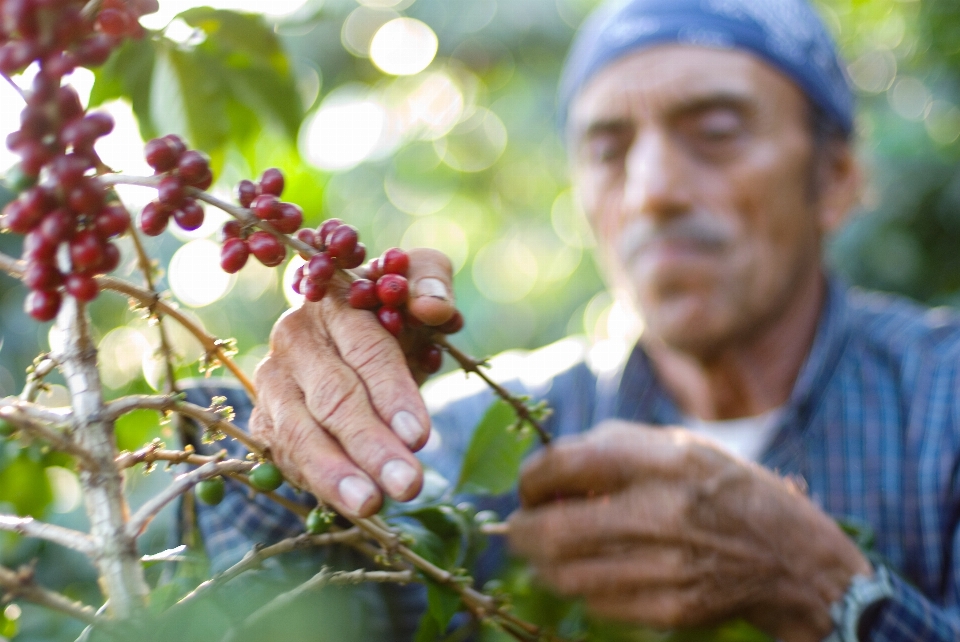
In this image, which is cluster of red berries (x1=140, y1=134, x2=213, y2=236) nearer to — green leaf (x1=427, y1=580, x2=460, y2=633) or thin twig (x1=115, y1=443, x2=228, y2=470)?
thin twig (x1=115, y1=443, x2=228, y2=470)

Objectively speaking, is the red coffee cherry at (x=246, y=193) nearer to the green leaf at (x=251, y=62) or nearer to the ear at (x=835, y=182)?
the green leaf at (x=251, y=62)

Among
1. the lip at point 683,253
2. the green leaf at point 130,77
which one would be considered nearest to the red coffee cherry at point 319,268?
the green leaf at point 130,77

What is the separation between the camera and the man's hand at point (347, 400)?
45cm

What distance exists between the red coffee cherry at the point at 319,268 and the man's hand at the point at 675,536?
1.38ft

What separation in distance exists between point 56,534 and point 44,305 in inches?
5.1

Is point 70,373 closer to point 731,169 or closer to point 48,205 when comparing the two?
point 48,205

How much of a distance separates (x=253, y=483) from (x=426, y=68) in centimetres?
405

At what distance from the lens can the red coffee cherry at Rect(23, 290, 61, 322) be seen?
1.33 ft

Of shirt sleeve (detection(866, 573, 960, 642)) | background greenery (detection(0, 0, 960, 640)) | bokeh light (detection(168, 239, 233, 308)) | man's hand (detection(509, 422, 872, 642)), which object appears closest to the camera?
background greenery (detection(0, 0, 960, 640))

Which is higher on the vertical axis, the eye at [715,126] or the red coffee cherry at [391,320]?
the red coffee cherry at [391,320]

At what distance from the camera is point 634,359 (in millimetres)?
1689

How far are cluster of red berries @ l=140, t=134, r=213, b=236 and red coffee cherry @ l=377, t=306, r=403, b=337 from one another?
0.13 meters

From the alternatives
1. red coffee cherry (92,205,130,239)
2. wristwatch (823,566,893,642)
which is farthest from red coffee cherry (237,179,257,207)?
wristwatch (823,566,893,642)

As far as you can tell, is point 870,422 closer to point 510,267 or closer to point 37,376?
point 37,376
